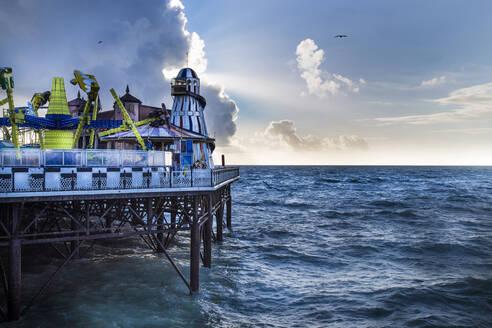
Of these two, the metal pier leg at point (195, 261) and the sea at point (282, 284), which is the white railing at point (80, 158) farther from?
the sea at point (282, 284)

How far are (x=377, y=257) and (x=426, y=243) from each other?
915cm

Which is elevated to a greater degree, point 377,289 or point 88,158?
point 88,158

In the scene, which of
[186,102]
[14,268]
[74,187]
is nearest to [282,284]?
[74,187]

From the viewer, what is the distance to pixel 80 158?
16.8m

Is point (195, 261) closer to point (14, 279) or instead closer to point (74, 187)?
point (74, 187)

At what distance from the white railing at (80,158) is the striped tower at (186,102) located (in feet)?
60.2

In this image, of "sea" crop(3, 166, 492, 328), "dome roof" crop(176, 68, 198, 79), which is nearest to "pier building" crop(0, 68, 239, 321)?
"sea" crop(3, 166, 492, 328)

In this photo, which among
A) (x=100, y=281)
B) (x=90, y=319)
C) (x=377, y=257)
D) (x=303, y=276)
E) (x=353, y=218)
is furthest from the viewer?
(x=353, y=218)

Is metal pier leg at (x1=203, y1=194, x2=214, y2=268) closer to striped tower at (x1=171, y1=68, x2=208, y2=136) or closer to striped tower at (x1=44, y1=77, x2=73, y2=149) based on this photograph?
striped tower at (x1=44, y1=77, x2=73, y2=149)

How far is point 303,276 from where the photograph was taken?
2398cm

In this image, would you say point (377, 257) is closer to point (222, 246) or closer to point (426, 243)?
point (426, 243)

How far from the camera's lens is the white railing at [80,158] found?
1532cm

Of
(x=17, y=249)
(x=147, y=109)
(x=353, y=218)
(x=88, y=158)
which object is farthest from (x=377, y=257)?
(x=147, y=109)

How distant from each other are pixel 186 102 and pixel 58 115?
16145 millimetres
